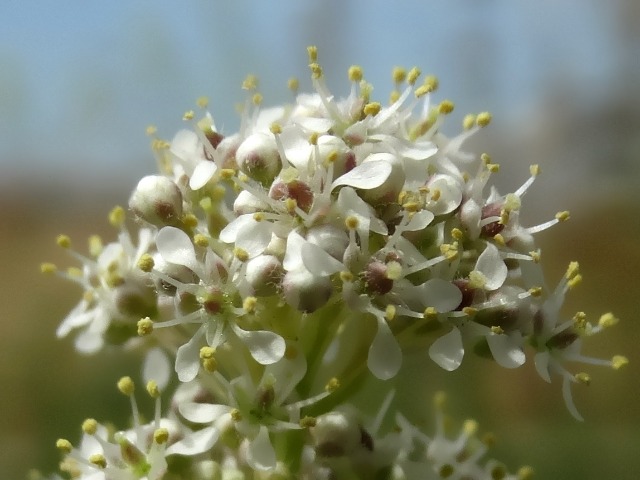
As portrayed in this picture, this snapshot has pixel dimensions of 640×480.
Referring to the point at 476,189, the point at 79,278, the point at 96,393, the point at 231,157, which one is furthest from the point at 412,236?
the point at 96,393

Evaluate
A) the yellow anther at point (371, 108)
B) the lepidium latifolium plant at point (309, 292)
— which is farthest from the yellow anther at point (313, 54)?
the yellow anther at point (371, 108)

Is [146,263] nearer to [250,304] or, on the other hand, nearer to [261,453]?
[250,304]

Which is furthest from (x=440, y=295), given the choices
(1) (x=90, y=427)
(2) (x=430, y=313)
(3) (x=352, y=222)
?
(1) (x=90, y=427)

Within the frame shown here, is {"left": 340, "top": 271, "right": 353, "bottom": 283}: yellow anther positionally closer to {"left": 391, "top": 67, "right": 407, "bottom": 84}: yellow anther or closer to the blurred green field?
{"left": 391, "top": 67, "right": 407, "bottom": 84}: yellow anther

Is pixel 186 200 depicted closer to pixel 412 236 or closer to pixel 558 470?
pixel 412 236

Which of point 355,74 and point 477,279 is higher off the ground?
point 355,74

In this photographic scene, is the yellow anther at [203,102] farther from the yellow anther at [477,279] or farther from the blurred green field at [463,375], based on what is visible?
the blurred green field at [463,375]
